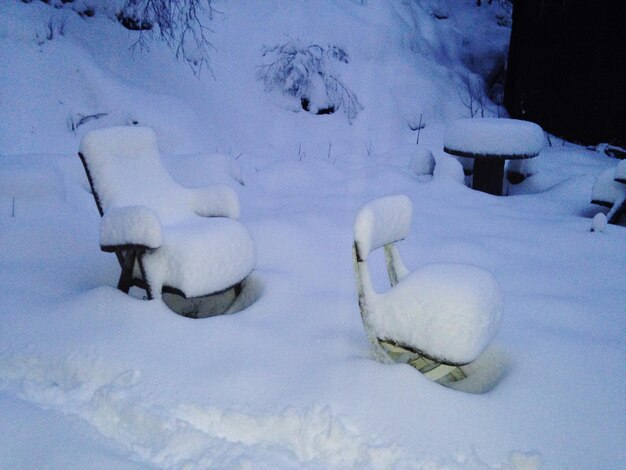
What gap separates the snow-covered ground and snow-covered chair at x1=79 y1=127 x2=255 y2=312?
21 cm

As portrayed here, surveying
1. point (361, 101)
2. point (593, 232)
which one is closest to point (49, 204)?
point (593, 232)

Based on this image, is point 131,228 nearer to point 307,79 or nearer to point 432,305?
point 432,305

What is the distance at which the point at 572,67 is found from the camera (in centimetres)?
820

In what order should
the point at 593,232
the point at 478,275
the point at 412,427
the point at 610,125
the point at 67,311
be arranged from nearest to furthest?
the point at 412,427 < the point at 478,275 < the point at 67,311 < the point at 593,232 < the point at 610,125

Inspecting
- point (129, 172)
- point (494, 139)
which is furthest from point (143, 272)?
point (494, 139)

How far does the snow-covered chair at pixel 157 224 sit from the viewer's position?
281 cm

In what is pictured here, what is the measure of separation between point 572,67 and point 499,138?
4.00 metres

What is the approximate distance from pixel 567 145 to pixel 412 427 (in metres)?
7.67

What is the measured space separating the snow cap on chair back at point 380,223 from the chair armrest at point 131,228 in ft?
3.70

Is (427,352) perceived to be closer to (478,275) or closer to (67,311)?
(478,275)

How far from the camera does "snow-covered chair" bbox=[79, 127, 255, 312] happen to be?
281cm

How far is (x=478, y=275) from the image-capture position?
2.38 metres

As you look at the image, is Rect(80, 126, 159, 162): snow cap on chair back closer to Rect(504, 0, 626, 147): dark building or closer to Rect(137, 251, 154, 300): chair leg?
Rect(137, 251, 154, 300): chair leg

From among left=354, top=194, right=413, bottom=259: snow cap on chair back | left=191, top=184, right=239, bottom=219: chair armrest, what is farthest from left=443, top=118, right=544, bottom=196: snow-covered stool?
left=354, top=194, right=413, bottom=259: snow cap on chair back
